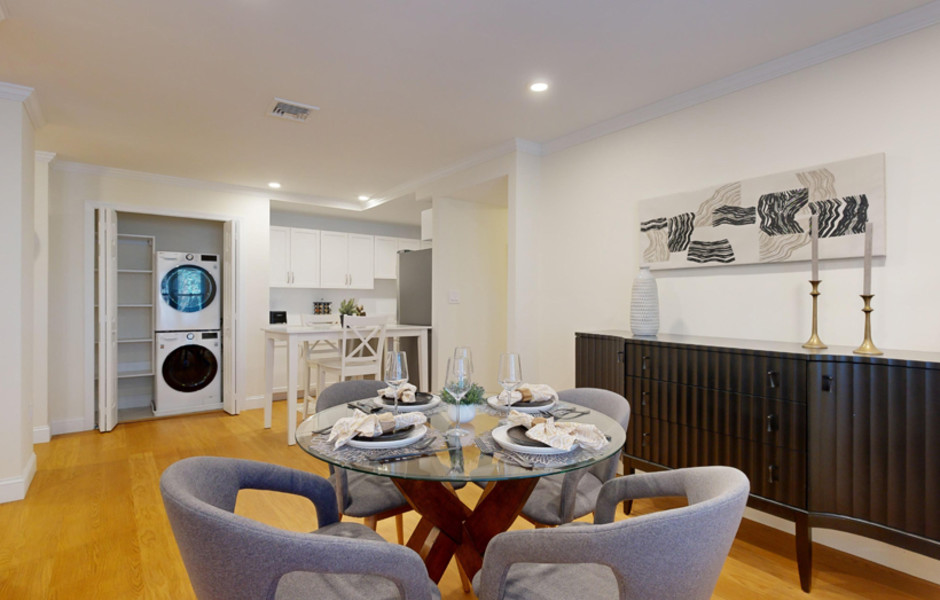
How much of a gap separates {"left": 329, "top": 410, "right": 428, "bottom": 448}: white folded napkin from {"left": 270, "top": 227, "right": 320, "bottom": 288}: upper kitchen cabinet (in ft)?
15.5

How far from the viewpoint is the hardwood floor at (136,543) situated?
2.00 metres

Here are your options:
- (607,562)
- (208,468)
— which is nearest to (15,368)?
(208,468)

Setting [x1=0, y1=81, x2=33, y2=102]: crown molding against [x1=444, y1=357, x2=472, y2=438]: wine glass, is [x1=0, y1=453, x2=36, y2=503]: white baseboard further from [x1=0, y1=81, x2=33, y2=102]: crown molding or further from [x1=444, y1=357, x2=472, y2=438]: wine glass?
[x1=444, y1=357, x2=472, y2=438]: wine glass

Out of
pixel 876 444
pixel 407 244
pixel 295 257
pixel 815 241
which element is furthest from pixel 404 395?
pixel 407 244

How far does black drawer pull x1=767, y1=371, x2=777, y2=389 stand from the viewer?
2086 millimetres

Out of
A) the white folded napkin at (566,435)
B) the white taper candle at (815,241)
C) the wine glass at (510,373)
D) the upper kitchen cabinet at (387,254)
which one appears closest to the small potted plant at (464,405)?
the wine glass at (510,373)

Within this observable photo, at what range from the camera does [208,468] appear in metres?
1.24

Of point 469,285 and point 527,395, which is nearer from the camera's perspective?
point 527,395

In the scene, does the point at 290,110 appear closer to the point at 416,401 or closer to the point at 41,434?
the point at 416,401

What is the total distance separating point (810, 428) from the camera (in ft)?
6.50

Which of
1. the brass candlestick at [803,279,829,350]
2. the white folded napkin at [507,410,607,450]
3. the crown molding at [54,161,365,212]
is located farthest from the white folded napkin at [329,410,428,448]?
the crown molding at [54,161,365,212]

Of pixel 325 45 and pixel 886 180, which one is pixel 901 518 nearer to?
pixel 886 180

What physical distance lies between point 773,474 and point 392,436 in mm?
1744

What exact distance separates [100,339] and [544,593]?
472 cm
